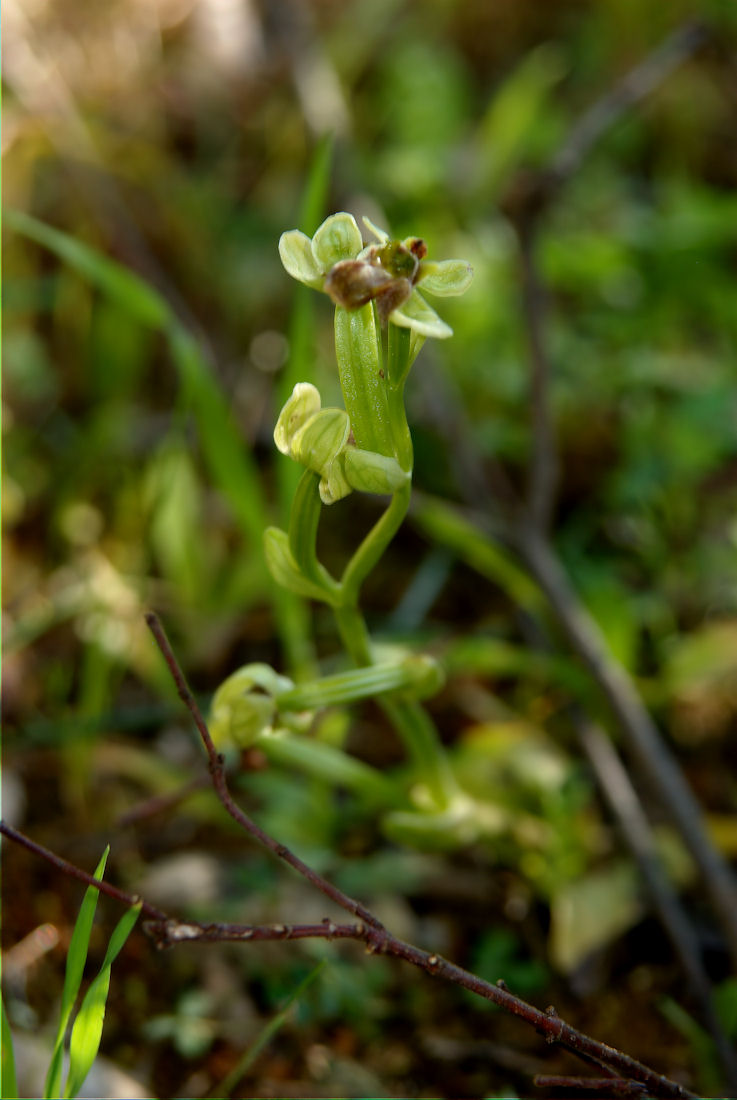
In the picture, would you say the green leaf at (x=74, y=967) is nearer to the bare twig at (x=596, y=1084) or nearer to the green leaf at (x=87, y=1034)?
the green leaf at (x=87, y=1034)

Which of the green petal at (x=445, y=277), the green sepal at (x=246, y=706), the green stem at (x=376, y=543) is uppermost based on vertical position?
the green petal at (x=445, y=277)

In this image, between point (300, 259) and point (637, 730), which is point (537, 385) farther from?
point (300, 259)

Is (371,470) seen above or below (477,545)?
below

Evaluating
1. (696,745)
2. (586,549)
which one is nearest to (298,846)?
(696,745)

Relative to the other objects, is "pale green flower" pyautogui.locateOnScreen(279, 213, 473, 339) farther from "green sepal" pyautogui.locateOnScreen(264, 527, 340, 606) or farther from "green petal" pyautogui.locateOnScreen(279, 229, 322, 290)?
"green sepal" pyautogui.locateOnScreen(264, 527, 340, 606)

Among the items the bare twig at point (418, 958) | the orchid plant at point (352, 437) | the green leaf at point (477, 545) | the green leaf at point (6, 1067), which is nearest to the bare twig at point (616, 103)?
the green leaf at point (477, 545)

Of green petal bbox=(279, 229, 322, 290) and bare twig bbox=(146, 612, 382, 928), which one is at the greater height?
green petal bbox=(279, 229, 322, 290)

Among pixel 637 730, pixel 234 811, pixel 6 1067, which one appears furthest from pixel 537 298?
pixel 6 1067

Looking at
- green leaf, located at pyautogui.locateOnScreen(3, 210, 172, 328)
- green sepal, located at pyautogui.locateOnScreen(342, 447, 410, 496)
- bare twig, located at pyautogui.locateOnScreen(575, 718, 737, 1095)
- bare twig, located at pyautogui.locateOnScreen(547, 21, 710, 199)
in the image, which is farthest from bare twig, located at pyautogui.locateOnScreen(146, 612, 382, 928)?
bare twig, located at pyautogui.locateOnScreen(547, 21, 710, 199)
